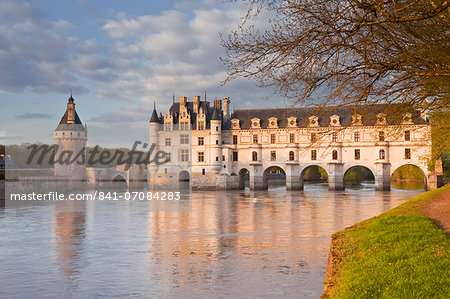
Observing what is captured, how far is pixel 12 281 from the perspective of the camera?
516 inches

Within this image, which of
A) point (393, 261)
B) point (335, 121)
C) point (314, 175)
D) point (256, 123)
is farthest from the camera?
point (314, 175)

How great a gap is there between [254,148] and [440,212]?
5035cm

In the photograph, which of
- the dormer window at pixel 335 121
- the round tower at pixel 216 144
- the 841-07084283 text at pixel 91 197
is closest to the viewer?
the 841-07084283 text at pixel 91 197

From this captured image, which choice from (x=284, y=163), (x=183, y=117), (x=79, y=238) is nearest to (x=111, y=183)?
(x=183, y=117)

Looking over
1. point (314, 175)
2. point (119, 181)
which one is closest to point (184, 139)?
point (119, 181)

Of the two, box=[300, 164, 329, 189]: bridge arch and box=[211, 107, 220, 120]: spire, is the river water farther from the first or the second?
box=[300, 164, 329, 189]: bridge arch

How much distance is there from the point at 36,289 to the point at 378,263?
8512 millimetres

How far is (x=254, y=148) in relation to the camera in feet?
219

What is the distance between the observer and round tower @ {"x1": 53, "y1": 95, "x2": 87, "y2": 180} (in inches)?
3076

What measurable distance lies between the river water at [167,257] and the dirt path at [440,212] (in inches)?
141

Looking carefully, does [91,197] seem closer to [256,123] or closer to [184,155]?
[184,155]

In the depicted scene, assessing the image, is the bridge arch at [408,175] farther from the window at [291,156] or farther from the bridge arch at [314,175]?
the window at [291,156]

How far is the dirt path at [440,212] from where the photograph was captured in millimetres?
13623

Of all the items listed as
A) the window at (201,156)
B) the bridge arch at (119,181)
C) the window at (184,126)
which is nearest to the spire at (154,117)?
the window at (184,126)
